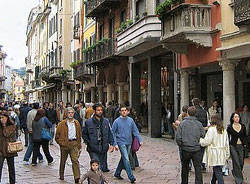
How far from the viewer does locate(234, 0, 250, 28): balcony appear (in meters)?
12.6

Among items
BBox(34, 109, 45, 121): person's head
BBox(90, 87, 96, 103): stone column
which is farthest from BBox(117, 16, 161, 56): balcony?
BBox(90, 87, 96, 103): stone column

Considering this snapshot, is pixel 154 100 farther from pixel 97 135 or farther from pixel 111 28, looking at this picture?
pixel 97 135

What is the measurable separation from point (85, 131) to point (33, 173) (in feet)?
8.37

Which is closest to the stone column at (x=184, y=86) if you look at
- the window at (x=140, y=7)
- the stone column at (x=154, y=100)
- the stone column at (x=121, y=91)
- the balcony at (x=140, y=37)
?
the balcony at (x=140, y=37)

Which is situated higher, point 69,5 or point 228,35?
point 69,5

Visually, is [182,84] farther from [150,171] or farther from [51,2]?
[51,2]

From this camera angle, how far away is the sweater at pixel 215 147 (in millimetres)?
9086

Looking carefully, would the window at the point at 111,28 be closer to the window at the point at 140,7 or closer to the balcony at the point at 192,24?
the window at the point at 140,7

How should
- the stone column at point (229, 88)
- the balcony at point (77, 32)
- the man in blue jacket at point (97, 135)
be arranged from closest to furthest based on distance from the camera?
the man in blue jacket at point (97, 135) < the stone column at point (229, 88) < the balcony at point (77, 32)

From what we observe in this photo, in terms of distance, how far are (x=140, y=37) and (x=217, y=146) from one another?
11573 mm

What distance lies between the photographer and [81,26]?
39.3 m

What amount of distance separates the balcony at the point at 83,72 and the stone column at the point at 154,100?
38.7 ft

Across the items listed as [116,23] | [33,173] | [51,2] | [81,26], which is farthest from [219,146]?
[51,2]

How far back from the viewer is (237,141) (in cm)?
966
